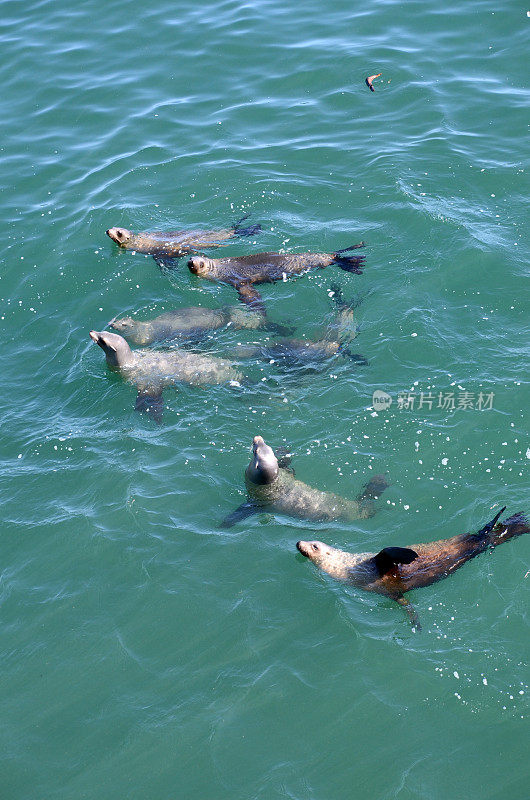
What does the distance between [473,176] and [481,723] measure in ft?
30.9

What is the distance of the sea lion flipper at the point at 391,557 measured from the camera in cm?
704

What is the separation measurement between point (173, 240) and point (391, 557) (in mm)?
7407

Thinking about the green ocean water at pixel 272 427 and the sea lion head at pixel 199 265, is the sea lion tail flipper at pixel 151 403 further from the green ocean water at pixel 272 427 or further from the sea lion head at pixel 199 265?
the sea lion head at pixel 199 265

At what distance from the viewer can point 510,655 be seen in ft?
23.1

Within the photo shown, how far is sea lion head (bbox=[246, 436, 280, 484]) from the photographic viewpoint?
8.70 metres

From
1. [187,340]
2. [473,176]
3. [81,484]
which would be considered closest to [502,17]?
[473,176]

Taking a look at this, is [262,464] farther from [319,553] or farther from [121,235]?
[121,235]

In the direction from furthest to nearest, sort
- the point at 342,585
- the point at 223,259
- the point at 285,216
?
1. the point at 285,216
2. the point at 223,259
3. the point at 342,585

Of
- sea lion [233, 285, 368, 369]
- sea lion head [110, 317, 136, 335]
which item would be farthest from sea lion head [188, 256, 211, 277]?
sea lion [233, 285, 368, 369]

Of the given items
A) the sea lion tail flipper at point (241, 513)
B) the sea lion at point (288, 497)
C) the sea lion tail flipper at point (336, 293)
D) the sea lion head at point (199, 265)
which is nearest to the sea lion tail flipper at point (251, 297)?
the sea lion head at point (199, 265)

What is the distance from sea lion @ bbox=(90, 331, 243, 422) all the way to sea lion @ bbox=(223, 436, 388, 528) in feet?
5.92

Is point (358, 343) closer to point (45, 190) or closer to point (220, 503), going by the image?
point (220, 503)

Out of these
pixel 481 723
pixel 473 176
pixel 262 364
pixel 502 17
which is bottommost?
pixel 481 723

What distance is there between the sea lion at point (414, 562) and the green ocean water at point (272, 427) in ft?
0.49
